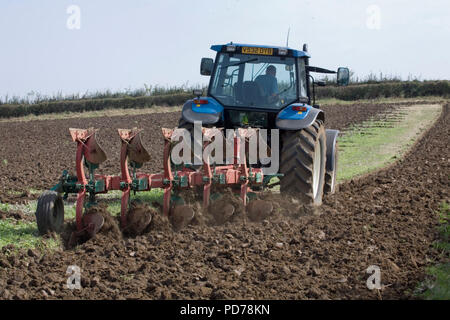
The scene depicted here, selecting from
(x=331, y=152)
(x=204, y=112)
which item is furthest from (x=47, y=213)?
(x=331, y=152)


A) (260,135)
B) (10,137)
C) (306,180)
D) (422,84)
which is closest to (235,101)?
(260,135)

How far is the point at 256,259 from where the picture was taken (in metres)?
5.41

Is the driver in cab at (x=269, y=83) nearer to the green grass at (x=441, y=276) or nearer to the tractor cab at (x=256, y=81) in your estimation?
the tractor cab at (x=256, y=81)

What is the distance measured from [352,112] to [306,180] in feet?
65.5

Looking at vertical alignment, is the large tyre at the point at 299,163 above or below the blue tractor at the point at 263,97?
below

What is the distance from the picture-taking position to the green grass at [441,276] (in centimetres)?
445

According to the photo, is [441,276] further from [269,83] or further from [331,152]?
[331,152]

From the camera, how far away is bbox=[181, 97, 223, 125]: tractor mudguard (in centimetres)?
771

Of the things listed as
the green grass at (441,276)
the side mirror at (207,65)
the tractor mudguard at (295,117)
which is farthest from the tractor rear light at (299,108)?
the green grass at (441,276)

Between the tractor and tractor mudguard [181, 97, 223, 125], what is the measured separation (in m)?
0.01

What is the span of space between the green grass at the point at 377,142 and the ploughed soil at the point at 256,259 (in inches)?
167

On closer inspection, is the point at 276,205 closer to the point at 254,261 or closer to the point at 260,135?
the point at 260,135

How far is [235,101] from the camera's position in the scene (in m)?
8.02

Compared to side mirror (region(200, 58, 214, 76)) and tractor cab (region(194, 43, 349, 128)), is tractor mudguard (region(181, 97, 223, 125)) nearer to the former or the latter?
tractor cab (region(194, 43, 349, 128))
